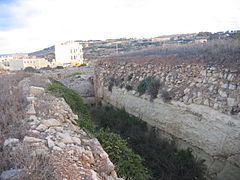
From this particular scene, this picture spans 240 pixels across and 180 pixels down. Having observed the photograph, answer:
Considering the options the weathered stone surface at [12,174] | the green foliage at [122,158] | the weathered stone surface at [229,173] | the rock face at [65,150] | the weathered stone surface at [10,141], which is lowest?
the weathered stone surface at [229,173]

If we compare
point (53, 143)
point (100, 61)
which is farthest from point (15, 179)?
point (100, 61)

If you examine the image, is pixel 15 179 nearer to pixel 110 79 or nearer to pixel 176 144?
pixel 176 144

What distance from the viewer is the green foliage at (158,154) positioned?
558 cm

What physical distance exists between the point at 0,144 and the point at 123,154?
8.59ft

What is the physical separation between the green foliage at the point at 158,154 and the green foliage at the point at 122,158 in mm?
620

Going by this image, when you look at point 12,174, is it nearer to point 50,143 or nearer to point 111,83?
point 50,143

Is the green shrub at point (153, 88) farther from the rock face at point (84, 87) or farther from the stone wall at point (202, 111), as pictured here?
the rock face at point (84, 87)

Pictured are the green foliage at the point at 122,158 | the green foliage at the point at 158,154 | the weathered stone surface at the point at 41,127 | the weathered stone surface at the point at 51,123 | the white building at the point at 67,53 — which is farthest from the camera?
the white building at the point at 67,53

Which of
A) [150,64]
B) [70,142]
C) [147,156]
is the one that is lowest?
[147,156]

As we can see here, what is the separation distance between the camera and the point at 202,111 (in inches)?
233

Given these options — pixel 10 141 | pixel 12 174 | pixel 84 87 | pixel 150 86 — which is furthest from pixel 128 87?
pixel 12 174

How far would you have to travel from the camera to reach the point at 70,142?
11.2 feet

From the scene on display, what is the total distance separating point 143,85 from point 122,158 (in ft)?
14.5

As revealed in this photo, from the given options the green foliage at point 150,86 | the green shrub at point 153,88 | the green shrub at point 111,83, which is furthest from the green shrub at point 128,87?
the green shrub at point 111,83
